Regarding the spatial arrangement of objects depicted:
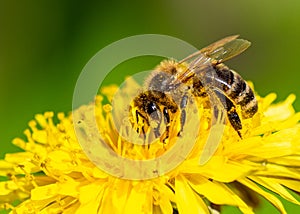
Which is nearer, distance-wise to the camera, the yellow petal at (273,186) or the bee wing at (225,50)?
the yellow petal at (273,186)

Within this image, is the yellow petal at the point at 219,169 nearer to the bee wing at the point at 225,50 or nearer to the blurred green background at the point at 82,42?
the bee wing at the point at 225,50

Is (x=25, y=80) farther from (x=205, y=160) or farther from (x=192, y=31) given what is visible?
(x=205, y=160)

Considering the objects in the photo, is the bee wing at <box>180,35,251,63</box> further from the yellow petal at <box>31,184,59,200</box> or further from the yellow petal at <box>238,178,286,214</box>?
the yellow petal at <box>31,184,59,200</box>

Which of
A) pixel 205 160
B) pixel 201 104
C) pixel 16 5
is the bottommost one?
pixel 205 160

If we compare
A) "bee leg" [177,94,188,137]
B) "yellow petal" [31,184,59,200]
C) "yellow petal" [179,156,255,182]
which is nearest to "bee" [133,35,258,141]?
"bee leg" [177,94,188,137]

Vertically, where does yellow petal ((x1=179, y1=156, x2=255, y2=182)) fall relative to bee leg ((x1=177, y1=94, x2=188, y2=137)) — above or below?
below

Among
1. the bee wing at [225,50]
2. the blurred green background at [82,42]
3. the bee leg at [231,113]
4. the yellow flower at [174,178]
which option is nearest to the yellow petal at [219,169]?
the yellow flower at [174,178]

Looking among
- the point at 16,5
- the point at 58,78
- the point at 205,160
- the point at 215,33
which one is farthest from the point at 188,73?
the point at 215,33
